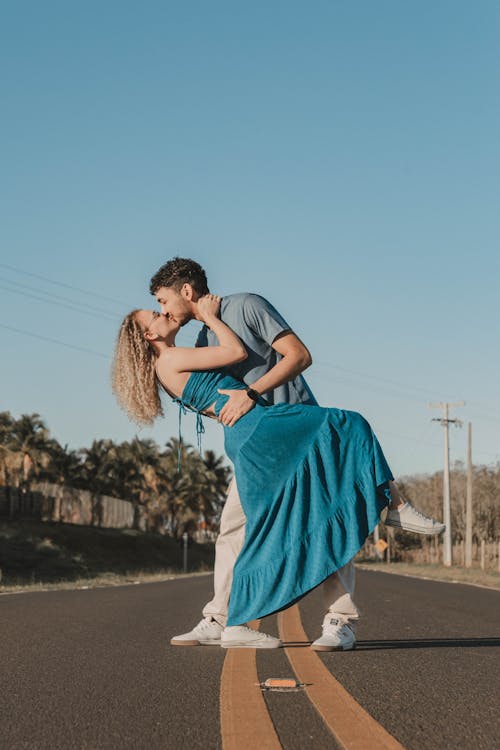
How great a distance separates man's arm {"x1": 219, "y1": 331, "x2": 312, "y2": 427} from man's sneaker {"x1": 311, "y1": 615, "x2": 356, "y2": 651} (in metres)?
1.25

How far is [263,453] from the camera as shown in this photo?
16.8 feet

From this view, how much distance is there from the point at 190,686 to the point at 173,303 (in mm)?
2278

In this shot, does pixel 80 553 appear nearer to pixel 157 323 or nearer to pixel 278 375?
pixel 157 323

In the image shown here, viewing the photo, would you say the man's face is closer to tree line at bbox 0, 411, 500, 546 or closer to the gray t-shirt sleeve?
the gray t-shirt sleeve

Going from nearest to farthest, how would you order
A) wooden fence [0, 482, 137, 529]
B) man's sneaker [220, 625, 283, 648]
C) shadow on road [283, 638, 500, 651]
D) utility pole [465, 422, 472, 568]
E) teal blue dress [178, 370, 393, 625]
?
teal blue dress [178, 370, 393, 625] < man's sneaker [220, 625, 283, 648] < shadow on road [283, 638, 500, 651] < utility pole [465, 422, 472, 568] < wooden fence [0, 482, 137, 529]

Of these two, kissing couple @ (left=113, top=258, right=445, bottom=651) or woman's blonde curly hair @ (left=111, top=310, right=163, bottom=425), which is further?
woman's blonde curly hair @ (left=111, top=310, right=163, bottom=425)

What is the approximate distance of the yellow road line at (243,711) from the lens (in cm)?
286

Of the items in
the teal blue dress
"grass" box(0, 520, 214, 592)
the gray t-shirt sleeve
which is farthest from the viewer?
"grass" box(0, 520, 214, 592)

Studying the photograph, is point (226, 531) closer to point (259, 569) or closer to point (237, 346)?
point (259, 569)

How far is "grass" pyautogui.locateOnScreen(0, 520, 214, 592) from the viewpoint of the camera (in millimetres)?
42438

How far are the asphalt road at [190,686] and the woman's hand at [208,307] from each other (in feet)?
6.15

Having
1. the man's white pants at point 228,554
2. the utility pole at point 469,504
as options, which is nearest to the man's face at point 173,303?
the man's white pants at point 228,554

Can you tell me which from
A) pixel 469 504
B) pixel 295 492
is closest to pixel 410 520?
pixel 295 492

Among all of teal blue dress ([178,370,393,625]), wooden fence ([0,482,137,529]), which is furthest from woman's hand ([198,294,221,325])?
wooden fence ([0,482,137,529])
